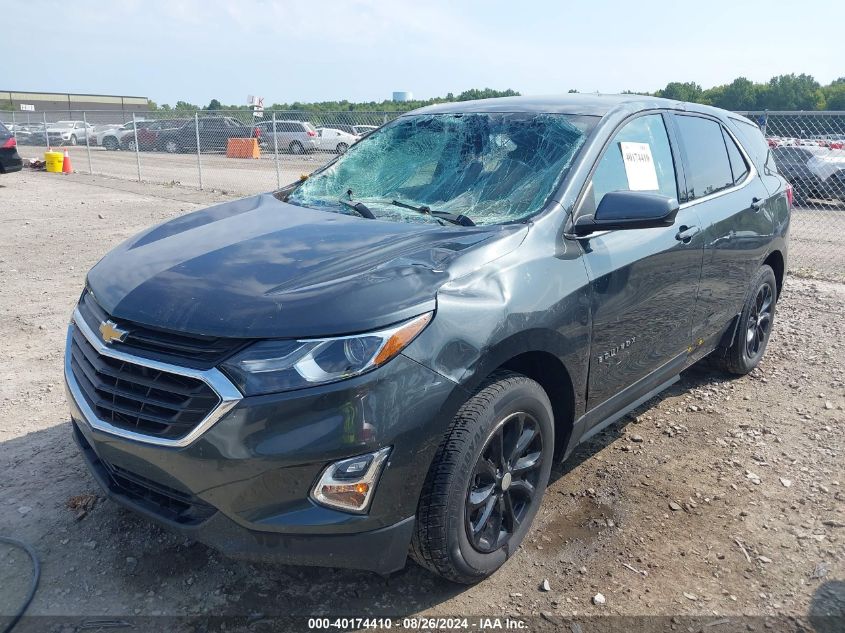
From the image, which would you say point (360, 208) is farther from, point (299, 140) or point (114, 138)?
point (114, 138)

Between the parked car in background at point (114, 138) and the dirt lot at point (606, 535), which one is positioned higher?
the dirt lot at point (606, 535)

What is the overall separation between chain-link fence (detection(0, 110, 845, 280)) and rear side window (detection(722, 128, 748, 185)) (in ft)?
8.25

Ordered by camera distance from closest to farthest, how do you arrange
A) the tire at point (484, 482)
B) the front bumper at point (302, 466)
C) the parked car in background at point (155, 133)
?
1. the front bumper at point (302, 466)
2. the tire at point (484, 482)
3. the parked car in background at point (155, 133)

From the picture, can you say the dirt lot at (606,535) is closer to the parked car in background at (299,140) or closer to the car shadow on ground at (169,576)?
the car shadow on ground at (169,576)

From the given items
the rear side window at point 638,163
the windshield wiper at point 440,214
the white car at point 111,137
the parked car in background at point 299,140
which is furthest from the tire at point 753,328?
the white car at point 111,137

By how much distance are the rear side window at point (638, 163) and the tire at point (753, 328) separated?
1.32 metres

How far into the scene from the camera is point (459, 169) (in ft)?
11.7

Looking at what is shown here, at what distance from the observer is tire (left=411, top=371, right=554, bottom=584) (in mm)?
2467

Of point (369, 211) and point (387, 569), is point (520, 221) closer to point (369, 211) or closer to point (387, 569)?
point (369, 211)

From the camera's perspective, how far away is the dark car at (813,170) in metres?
13.4

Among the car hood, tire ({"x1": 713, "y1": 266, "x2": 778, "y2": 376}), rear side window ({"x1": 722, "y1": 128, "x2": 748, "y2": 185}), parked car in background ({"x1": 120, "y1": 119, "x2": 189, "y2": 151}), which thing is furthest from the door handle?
parked car in background ({"x1": 120, "y1": 119, "x2": 189, "y2": 151})

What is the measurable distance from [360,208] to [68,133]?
39204mm

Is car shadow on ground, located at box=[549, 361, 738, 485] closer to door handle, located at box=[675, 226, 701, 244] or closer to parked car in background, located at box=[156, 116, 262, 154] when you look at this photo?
door handle, located at box=[675, 226, 701, 244]

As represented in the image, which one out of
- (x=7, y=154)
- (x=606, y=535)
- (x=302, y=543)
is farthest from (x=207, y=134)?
(x=302, y=543)
